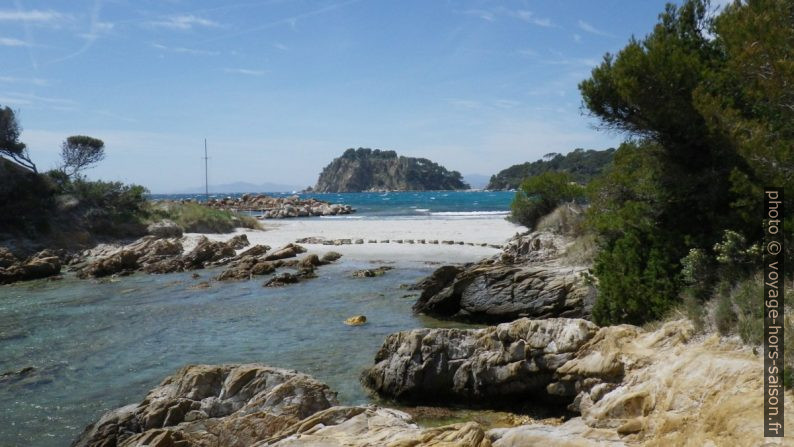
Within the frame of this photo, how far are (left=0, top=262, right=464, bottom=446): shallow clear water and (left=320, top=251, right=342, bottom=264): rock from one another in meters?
3.51

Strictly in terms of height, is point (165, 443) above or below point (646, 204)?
below

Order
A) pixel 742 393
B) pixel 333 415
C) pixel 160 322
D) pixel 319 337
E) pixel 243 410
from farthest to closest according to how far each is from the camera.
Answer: pixel 160 322, pixel 319 337, pixel 243 410, pixel 333 415, pixel 742 393

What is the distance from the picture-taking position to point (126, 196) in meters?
38.8

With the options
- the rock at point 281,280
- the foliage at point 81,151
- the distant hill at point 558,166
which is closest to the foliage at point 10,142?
the foliage at point 81,151

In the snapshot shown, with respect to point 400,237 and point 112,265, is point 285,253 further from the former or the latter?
point 400,237

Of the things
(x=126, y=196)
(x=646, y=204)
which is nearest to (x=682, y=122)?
(x=646, y=204)

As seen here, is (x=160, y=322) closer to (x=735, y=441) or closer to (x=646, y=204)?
(x=646, y=204)

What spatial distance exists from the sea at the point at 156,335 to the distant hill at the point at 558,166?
8296cm

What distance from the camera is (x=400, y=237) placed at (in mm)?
37562

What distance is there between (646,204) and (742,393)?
5.67 m

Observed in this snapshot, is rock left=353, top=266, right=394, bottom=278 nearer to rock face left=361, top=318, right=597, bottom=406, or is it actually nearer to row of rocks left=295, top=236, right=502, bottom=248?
row of rocks left=295, top=236, right=502, bottom=248

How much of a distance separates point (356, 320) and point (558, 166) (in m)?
131

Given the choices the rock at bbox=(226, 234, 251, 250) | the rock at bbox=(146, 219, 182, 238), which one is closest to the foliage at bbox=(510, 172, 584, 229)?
the rock at bbox=(226, 234, 251, 250)

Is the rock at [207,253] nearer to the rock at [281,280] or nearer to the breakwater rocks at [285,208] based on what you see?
the rock at [281,280]
